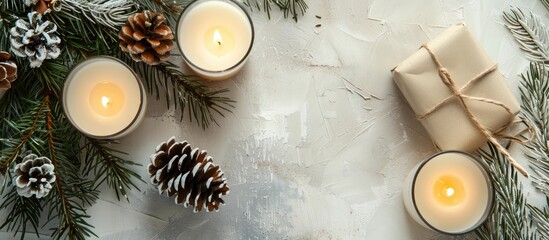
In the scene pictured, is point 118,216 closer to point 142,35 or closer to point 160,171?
point 160,171

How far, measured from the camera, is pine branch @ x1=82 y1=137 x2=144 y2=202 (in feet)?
2.72

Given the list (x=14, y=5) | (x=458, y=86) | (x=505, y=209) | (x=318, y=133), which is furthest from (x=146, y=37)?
(x=505, y=209)

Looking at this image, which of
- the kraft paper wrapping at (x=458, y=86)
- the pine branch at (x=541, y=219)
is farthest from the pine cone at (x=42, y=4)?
the pine branch at (x=541, y=219)

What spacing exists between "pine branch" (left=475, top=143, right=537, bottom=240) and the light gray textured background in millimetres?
66

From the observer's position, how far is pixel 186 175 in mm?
795

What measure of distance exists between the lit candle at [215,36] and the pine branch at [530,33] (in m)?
0.45

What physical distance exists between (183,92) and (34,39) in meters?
0.23

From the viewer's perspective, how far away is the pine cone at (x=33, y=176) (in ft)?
2.44

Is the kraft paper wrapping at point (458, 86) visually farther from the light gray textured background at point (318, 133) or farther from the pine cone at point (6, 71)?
the pine cone at point (6, 71)

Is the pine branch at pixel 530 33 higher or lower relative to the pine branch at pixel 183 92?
higher

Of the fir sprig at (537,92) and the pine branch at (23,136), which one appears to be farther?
the fir sprig at (537,92)

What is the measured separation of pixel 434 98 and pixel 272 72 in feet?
0.87

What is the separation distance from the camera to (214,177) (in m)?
0.81

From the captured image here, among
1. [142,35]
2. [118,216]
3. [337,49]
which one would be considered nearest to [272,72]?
[337,49]
